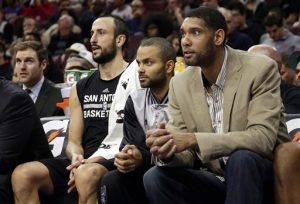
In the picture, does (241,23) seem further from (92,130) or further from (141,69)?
(141,69)

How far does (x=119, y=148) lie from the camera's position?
6.34 meters

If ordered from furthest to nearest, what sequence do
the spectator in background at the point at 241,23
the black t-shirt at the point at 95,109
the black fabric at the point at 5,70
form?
the spectator in background at the point at 241,23
the black fabric at the point at 5,70
the black t-shirt at the point at 95,109

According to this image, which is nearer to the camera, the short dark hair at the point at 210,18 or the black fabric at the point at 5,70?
the short dark hair at the point at 210,18

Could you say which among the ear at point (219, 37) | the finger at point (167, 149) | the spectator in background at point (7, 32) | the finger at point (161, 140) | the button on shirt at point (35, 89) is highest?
the ear at point (219, 37)

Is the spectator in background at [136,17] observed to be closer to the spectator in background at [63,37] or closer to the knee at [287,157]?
the spectator in background at [63,37]

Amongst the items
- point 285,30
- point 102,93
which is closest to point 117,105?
point 102,93

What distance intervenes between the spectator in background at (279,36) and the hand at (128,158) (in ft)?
18.4

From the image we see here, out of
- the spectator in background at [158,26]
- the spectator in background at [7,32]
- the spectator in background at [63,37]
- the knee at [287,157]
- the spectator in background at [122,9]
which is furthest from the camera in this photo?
the spectator in background at [7,32]

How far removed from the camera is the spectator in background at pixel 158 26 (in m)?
10.8

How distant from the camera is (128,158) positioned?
5.80 m

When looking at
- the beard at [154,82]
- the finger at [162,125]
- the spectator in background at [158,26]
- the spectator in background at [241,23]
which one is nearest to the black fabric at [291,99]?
the beard at [154,82]

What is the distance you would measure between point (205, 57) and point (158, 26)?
533cm

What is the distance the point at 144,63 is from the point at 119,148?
625mm

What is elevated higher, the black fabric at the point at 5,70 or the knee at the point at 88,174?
the knee at the point at 88,174
